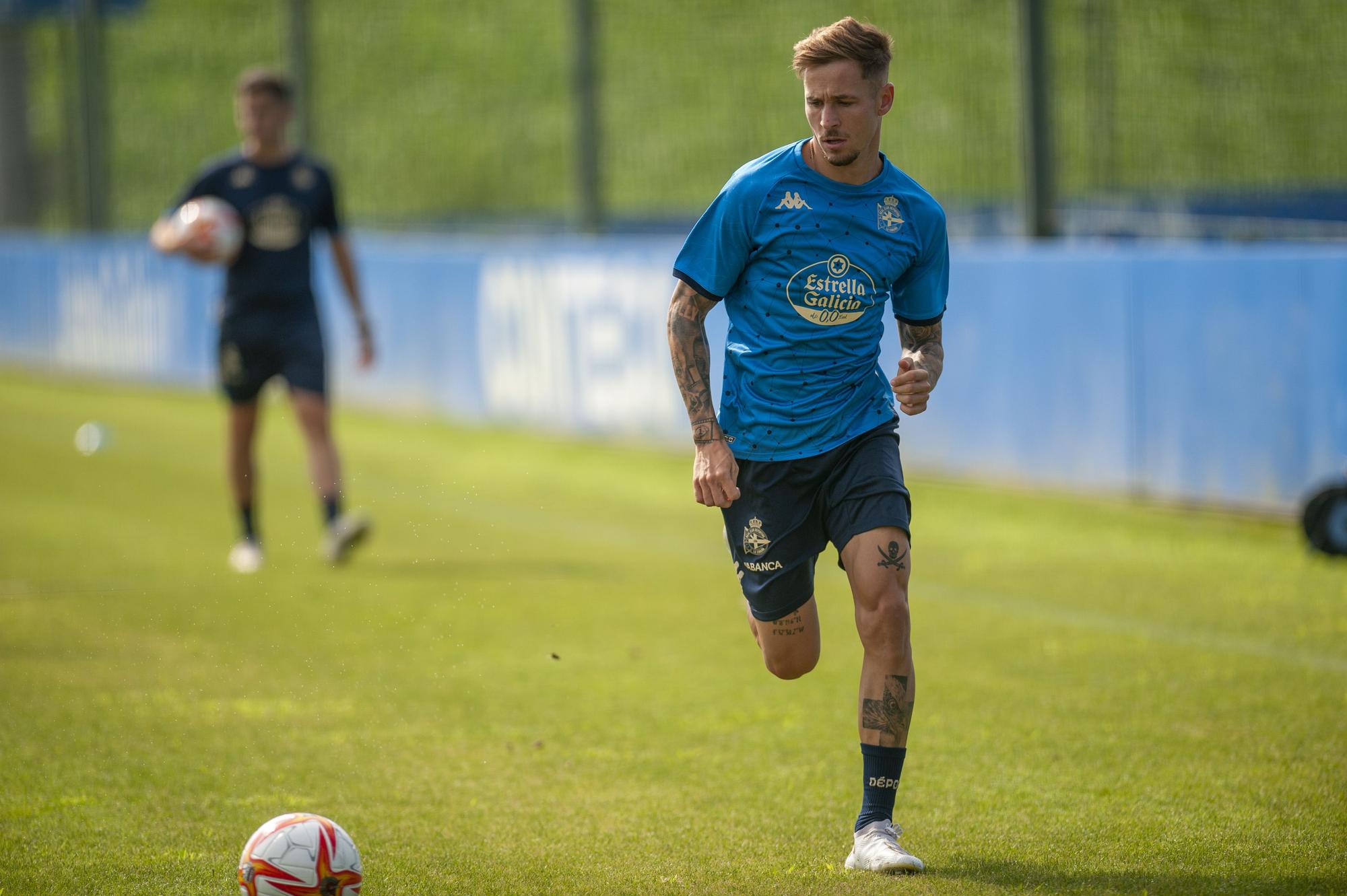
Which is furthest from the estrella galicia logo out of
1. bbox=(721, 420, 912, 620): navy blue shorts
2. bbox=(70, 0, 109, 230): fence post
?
bbox=(70, 0, 109, 230): fence post

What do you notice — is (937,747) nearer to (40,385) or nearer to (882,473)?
(882,473)

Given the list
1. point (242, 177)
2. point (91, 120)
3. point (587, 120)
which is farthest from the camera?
point (91, 120)

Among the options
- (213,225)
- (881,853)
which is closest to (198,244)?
(213,225)

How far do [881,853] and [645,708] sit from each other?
6.91 feet

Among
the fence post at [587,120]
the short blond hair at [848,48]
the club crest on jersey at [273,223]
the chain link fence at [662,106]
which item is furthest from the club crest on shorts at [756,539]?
the fence post at [587,120]

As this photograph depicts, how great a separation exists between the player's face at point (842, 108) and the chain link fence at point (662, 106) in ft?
23.3

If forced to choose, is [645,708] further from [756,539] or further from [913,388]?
[913,388]

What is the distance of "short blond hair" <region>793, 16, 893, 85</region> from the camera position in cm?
455

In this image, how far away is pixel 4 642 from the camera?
775 centimetres

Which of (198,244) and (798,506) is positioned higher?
(198,244)

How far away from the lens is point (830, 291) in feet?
15.6

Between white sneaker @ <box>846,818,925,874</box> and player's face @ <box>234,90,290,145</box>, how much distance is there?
619 cm

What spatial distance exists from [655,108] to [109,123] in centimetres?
974

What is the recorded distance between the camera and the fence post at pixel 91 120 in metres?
27.4
